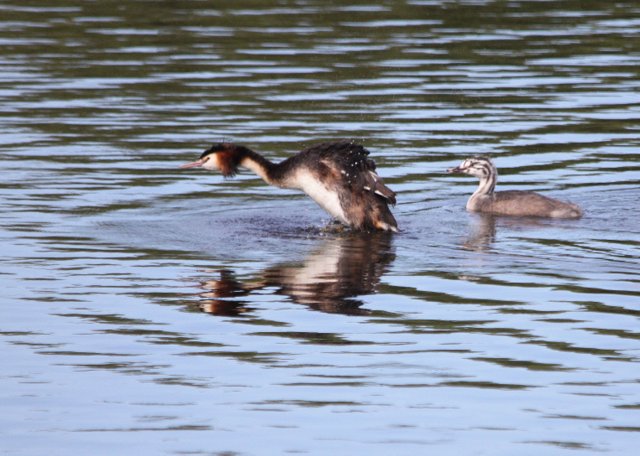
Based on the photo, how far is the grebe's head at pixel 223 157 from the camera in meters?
16.5

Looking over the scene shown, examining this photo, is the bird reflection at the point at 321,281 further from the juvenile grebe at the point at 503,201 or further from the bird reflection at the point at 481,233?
the juvenile grebe at the point at 503,201

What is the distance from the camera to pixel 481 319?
11.5 m

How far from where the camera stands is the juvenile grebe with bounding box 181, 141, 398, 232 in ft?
51.5

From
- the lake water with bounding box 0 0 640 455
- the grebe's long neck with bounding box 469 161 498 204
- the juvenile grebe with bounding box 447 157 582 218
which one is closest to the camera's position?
the lake water with bounding box 0 0 640 455

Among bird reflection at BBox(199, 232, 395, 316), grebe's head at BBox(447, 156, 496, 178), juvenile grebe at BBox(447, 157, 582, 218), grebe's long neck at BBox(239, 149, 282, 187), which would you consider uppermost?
grebe's long neck at BBox(239, 149, 282, 187)

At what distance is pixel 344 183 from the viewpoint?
1582cm

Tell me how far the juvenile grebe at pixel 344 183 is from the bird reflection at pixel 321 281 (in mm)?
709

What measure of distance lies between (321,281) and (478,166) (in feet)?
17.0

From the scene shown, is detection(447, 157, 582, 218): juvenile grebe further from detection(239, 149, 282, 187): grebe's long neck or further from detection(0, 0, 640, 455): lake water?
detection(239, 149, 282, 187): grebe's long neck

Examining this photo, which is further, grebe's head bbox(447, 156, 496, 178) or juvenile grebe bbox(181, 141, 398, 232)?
grebe's head bbox(447, 156, 496, 178)

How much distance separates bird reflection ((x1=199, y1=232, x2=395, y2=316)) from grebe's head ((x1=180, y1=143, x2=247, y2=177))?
192 centimetres

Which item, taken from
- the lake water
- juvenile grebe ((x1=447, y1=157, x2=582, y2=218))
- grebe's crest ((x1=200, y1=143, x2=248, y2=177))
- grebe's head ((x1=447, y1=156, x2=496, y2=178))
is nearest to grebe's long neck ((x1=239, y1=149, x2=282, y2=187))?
grebe's crest ((x1=200, y1=143, x2=248, y2=177))

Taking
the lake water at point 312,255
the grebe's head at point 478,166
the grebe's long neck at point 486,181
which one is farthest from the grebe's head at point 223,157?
the grebe's head at point 478,166

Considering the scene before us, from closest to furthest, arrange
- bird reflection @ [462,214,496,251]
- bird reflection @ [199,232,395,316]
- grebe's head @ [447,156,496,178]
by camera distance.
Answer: bird reflection @ [199,232,395,316] < bird reflection @ [462,214,496,251] < grebe's head @ [447,156,496,178]
